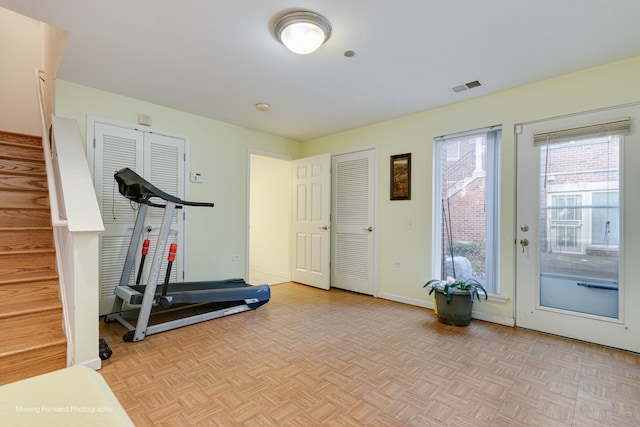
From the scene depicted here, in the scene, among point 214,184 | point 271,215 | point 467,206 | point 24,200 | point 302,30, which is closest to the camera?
point 302,30

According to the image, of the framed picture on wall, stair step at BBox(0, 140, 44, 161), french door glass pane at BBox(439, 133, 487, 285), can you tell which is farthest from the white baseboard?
stair step at BBox(0, 140, 44, 161)

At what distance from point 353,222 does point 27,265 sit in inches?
144

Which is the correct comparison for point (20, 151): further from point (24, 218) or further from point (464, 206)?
point (464, 206)

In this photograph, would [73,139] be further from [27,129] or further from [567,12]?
[567,12]

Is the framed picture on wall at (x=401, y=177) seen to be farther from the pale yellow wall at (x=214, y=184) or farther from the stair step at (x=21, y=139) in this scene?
the stair step at (x=21, y=139)

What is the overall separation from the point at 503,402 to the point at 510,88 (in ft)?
9.69

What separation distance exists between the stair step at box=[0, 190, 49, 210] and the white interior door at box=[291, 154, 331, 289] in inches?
128

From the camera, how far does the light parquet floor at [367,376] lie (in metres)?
1.77

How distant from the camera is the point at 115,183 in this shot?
3.43 meters

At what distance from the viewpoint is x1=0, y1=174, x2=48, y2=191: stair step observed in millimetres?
2780

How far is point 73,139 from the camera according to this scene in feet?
8.86

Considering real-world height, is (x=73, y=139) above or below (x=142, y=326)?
above

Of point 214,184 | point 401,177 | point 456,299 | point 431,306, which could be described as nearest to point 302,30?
point 401,177

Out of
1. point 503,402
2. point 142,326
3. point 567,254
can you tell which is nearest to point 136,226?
point 142,326
